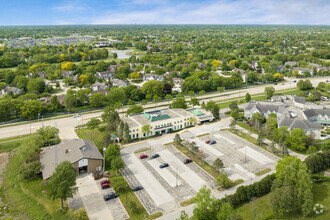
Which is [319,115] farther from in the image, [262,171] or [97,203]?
[97,203]

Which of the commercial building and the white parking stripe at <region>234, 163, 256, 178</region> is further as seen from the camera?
the commercial building

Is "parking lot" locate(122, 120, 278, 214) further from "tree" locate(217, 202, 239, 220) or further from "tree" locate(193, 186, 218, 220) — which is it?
"tree" locate(217, 202, 239, 220)

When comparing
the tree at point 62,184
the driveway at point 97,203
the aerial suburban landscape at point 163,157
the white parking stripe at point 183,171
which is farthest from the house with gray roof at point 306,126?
the tree at point 62,184

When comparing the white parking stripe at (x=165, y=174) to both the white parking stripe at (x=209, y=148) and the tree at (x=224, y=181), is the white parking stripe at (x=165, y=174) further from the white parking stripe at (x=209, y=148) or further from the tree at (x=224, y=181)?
the white parking stripe at (x=209, y=148)

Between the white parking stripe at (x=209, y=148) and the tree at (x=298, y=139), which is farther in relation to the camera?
the white parking stripe at (x=209, y=148)

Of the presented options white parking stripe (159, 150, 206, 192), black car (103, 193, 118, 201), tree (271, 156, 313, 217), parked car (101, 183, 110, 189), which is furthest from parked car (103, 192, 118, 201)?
tree (271, 156, 313, 217)

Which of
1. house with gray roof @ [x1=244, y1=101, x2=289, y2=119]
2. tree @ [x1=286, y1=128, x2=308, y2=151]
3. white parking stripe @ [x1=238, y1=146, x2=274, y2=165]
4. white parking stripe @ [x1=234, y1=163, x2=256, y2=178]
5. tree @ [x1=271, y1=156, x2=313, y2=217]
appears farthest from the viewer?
house with gray roof @ [x1=244, y1=101, x2=289, y2=119]
